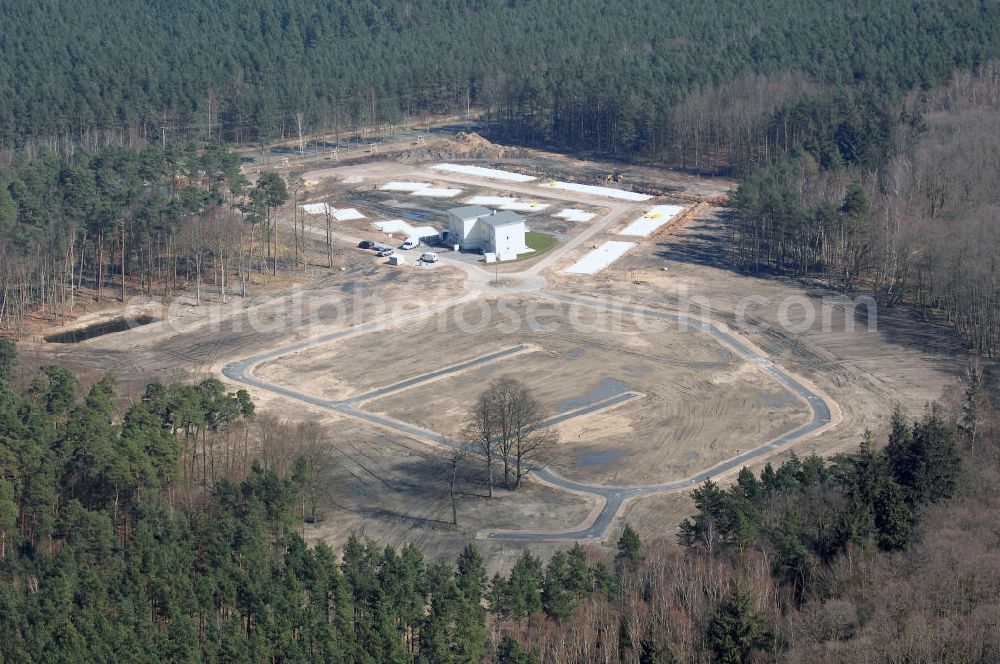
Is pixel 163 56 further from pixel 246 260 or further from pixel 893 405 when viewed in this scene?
pixel 893 405

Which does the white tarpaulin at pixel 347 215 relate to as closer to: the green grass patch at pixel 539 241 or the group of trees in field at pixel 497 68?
the green grass patch at pixel 539 241

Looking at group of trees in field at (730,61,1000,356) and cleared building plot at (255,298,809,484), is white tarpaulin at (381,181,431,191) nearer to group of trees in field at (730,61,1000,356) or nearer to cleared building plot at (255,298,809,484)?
group of trees in field at (730,61,1000,356)

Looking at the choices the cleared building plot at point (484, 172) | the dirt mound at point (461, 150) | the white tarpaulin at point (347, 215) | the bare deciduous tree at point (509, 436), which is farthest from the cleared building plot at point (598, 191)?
the bare deciduous tree at point (509, 436)

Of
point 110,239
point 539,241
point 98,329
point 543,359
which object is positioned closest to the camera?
point 543,359

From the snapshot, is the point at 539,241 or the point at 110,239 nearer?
the point at 110,239

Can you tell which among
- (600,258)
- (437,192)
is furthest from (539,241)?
(437,192)

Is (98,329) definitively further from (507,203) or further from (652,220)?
(652,220)

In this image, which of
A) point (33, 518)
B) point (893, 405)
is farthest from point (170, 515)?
point (893, 405)
